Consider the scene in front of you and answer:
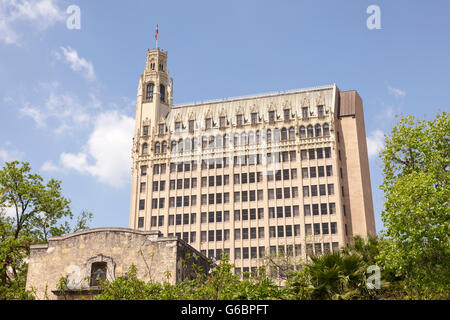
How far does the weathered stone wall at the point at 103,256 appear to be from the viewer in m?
30.1

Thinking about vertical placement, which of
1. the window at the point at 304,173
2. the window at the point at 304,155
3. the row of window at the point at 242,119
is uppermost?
the row of window at the point at 242,119

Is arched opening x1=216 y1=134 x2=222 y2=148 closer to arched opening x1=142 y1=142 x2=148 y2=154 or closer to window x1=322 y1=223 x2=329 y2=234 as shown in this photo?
arched opening x1=142 y1=142 x2=148 y2=154

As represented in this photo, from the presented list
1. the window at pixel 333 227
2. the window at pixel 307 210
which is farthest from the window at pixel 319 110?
the window at pixel 333 227

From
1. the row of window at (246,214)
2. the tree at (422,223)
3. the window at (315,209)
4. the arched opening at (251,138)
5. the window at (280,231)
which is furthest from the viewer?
the arched opening at (251,138)

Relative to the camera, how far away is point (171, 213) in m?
85.1

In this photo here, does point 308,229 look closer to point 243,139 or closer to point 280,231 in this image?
point 280,231

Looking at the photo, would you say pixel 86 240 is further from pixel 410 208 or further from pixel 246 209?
pixel 246 209

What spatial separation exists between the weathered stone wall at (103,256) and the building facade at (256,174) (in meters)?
47.1

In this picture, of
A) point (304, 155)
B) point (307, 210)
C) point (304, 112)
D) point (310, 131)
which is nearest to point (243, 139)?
point (304, 155)

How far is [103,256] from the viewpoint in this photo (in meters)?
30.8

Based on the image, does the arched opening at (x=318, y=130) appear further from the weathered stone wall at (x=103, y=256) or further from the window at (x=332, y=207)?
the weathered stone wall at (x=103, y=256)

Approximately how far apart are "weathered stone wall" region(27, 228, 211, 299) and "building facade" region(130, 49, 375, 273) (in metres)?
47.1

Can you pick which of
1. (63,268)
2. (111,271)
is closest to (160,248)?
(111,271)
